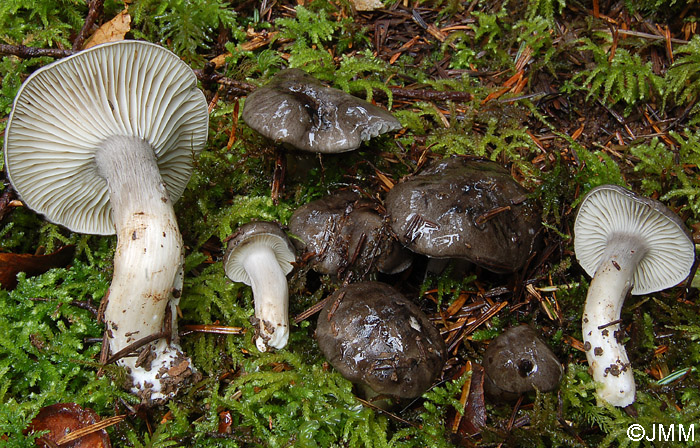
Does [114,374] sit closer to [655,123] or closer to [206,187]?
[206,187]

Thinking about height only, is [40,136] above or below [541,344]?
above

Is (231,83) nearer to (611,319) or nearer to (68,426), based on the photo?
(68,426)

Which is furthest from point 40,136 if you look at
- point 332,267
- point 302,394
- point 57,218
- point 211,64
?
point 302,394

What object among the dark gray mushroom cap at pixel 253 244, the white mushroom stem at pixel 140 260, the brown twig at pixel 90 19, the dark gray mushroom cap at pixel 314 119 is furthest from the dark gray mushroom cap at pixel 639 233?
the brown twig at pixel 90 19

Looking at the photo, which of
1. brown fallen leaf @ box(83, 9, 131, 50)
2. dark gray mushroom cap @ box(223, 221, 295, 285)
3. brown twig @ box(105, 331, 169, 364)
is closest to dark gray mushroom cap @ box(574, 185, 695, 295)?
dark gray mushroom cap @ box(223, 221, 295, 285)

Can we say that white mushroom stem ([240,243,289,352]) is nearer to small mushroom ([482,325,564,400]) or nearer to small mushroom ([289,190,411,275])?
small mushroom ([289,190,411,275])

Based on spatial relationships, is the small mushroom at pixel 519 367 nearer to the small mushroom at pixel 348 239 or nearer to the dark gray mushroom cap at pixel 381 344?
the dark gray mushroom cap at pixel 381 344
